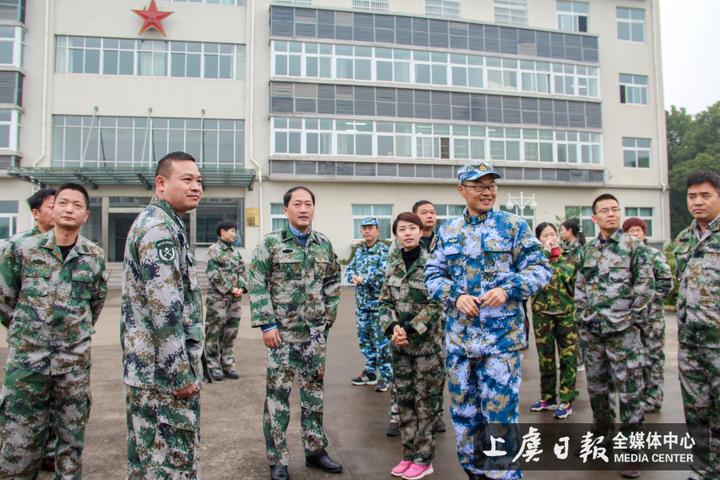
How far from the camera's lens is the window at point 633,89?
27.3m

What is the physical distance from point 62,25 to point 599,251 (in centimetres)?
2562

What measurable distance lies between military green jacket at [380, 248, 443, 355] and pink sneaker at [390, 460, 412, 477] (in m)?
0.79

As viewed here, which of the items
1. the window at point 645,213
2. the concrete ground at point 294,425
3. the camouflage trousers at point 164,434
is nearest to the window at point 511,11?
the window at point 645,213

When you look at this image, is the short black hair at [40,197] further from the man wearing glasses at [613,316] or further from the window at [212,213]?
the window at [212,213]

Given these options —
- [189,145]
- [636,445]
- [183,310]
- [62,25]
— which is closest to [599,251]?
[636,445]

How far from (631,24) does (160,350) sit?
32288mm

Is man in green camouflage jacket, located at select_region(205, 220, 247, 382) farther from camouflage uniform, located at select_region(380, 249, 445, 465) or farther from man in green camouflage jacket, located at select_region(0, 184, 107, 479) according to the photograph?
camouflage uniform, located at select_region(380, 249, 445, 465)

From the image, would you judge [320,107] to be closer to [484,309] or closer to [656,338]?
[656,338]

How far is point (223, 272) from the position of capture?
6.77 metres

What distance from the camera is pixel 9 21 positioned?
69.7 ft

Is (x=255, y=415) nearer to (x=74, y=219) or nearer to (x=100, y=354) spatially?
(x=74, y=219)

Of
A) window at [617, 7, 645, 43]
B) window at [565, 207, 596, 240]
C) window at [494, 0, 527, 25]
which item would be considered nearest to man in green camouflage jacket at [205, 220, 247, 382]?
window at [565, 207, 596, 240]

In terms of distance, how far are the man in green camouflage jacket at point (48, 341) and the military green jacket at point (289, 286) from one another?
1.14 metres

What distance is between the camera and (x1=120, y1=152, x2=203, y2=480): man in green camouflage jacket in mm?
2494
